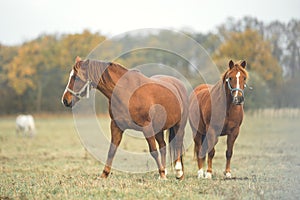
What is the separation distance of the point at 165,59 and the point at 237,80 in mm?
30606

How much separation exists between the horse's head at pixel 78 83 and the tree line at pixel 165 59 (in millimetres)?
14377

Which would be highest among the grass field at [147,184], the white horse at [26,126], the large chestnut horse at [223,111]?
the large chestnut horse at [223,111]

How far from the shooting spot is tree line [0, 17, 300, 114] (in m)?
31.2

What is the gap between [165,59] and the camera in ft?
129

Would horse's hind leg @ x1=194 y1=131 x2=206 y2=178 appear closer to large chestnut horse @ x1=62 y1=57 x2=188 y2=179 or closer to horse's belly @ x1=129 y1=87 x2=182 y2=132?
horse's belly @ x1=129 y1=87 x2=182 y2=132

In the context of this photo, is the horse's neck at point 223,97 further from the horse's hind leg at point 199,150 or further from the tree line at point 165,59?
the tree line at point 165,59

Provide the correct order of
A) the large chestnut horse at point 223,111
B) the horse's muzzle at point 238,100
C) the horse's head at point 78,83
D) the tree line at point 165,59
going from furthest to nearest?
the tree line at point 165,59 < the large chestnut horse at point 223,111 < the horse's muzzle at point 238,100 < the horse's head at point 78,83

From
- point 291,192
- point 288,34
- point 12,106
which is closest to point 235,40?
point 288,34

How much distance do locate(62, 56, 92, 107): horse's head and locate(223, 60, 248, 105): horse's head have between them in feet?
9.36

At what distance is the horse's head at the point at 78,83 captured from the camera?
27.3ft

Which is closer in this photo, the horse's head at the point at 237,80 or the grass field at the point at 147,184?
the grass field at the point at 147,184

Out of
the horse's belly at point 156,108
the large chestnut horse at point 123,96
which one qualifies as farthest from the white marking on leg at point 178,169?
the horse's belly at point 156,108

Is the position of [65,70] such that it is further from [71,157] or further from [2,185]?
[2,185]

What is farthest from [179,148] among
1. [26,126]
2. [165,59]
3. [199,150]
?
[165,59]
